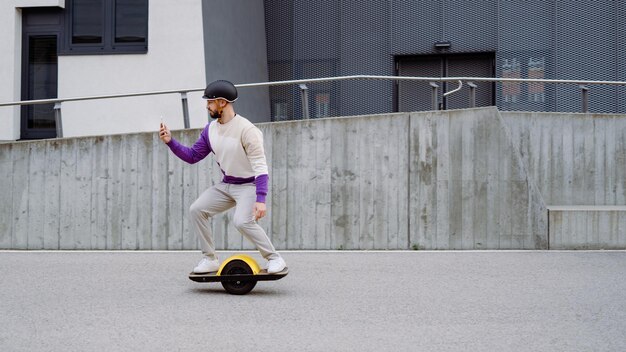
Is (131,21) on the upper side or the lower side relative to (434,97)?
upper

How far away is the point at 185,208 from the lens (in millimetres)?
12367

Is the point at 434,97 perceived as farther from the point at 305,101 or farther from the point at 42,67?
the point at 42,67

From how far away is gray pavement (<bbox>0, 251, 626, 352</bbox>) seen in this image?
565 centimetres

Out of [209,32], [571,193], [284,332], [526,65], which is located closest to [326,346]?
[284,332]

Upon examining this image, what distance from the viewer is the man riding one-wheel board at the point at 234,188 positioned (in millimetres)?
7441

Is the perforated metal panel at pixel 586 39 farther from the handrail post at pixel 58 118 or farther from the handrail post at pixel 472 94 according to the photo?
the handrail post at pixel 58 118

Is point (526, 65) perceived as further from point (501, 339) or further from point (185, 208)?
point (501, 339)

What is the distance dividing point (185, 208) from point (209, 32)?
5238 millimetres

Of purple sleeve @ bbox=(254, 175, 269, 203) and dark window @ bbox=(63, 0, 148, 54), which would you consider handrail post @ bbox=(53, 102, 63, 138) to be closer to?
dark window @ bbox=(63, 0, 148, 54)

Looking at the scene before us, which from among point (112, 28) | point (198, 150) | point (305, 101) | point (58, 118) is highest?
point (112, 28)

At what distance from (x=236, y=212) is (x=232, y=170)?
16.8 inches

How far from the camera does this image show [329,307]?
7.02 metres

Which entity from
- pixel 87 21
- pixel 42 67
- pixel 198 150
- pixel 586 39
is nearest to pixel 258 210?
pixel 198 150

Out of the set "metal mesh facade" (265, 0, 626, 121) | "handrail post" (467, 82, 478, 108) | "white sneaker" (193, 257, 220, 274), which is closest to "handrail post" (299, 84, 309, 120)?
"handrail post" (467, 82, 478, 108)
